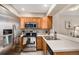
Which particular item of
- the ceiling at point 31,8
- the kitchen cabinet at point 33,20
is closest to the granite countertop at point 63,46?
the ceiling at point 31,8

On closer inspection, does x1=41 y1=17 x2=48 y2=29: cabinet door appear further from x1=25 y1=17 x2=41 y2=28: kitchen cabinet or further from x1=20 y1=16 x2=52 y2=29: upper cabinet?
x1=25 y1=17 x2=41 y2=28: kitchen cabinet

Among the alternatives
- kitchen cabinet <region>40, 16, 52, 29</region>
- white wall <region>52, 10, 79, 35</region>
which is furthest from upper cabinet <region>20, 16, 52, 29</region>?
white wall <region>52, 10, 79, 35</region>

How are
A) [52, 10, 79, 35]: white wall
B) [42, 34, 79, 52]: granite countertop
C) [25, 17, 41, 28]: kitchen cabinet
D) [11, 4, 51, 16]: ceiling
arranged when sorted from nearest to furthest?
[42, 34, 79, 52]: granite countertop
[52, 10, 79, 35]: white wall
[11, 4, 51, 16]: ceiling
[25, 17, 41, 28]: kitchen cabinet

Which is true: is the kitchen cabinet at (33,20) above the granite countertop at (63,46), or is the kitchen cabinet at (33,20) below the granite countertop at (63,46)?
above

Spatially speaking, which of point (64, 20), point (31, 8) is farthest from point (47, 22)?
point (64, 20)

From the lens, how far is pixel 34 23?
637 centimetres

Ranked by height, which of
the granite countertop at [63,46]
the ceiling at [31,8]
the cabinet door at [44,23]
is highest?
the ceiling at [31,8]

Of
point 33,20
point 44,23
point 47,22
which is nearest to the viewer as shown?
point 47,22

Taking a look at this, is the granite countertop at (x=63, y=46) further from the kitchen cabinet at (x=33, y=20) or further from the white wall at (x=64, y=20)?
the kitchen cabinet at (x=33, y=20)

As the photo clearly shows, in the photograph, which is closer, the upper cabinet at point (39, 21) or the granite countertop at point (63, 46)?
the granite countertop at point (63, 46)

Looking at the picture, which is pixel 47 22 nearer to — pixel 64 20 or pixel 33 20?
pixel 33 20

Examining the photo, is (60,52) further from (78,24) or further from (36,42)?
(36,42)
